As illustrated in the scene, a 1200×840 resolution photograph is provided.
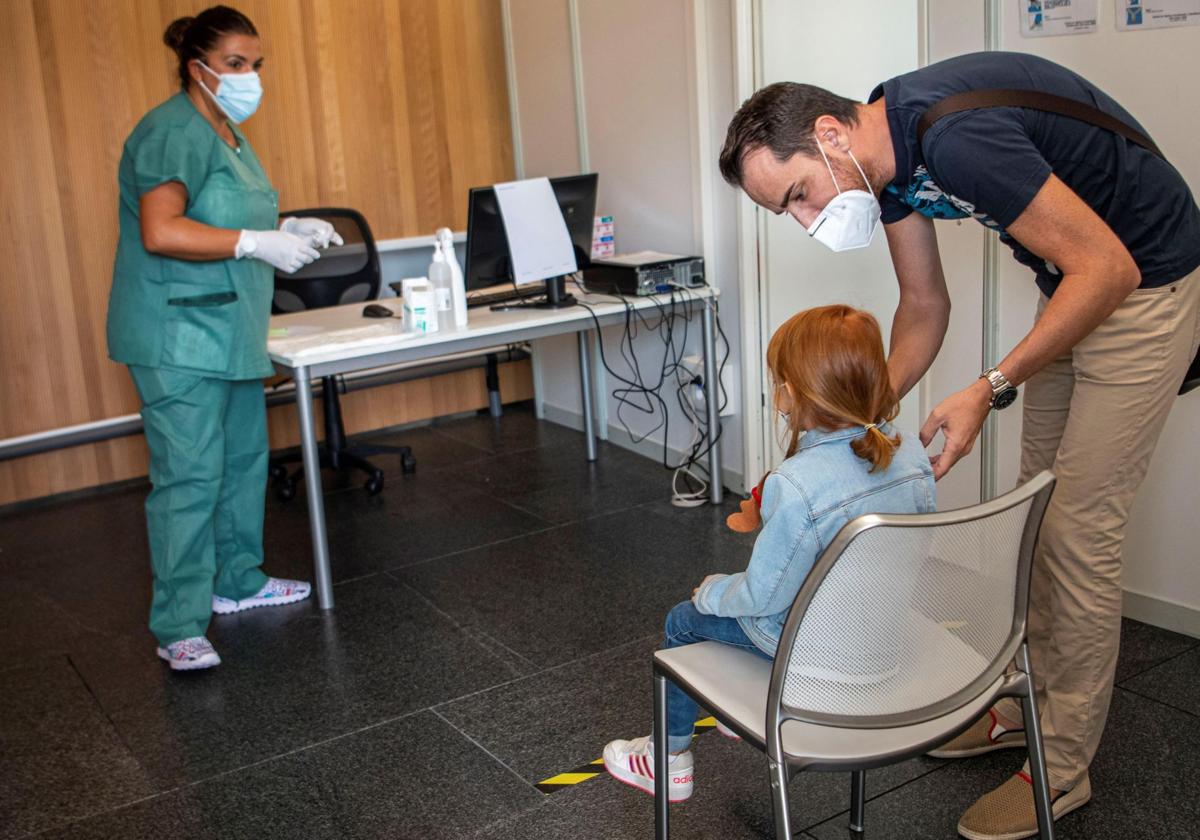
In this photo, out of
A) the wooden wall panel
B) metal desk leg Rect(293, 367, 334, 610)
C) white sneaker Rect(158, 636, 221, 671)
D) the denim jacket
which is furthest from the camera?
the wooden wall panel

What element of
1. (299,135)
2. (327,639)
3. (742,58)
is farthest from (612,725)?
(299,135)

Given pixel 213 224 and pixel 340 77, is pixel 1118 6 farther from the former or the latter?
pixel 340 77

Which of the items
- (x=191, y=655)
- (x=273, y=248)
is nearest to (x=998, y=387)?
(x=273, y=248)

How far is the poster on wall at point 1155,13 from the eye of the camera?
2.42 m

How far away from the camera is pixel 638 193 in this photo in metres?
4.30

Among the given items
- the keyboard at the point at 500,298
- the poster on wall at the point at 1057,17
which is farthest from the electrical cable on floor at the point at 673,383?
the poster on wall at the point at 1057,17

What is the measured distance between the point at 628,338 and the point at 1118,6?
2209 mm

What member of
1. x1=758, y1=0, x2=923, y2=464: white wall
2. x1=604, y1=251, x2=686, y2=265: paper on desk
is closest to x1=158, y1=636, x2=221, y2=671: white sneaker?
x1=758, y1=0, x2=923, y2=464: white wall

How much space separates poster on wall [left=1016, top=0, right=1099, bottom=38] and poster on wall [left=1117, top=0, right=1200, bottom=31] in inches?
2.6

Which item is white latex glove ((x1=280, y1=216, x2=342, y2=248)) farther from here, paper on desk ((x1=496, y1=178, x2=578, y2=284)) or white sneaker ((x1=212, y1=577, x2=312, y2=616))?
white sneaker ((x1=212, y1=577, x2=312, y2=616))

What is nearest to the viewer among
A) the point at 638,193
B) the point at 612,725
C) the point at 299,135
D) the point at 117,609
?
the point at 612,725

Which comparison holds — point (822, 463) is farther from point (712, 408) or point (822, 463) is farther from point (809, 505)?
point (712, 408)

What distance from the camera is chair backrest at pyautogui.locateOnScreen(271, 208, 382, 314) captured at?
4.32 metres

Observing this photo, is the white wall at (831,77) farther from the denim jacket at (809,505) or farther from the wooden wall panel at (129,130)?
the wooden wall panel at (129,130)
